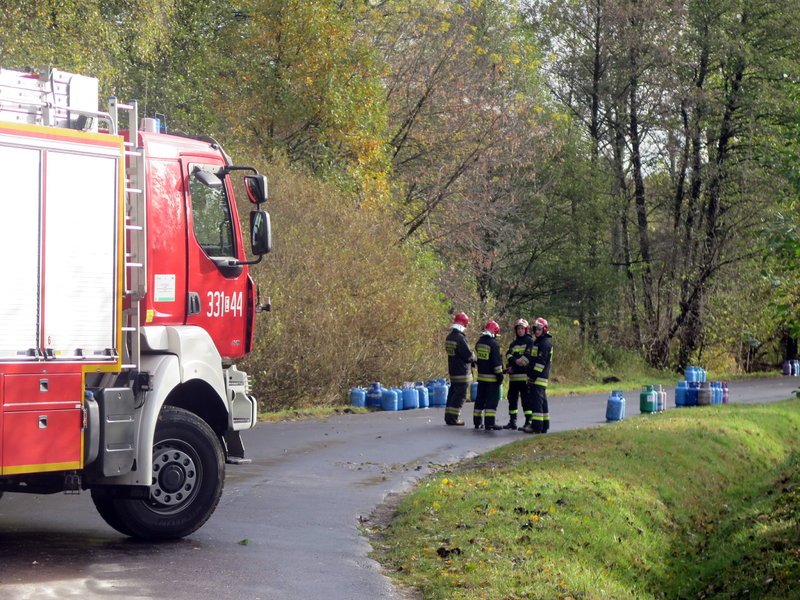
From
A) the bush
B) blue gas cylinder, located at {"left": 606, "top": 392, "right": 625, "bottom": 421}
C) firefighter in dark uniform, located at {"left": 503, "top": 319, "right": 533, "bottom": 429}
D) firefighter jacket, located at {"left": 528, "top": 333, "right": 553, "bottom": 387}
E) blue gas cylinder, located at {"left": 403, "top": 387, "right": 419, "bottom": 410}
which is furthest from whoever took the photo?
blue gas cylinder, located at {"left": 403, "top": 387, "right": 419, "bottom": 410}

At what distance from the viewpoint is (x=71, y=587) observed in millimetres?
8633

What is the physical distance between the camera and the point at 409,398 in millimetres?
26625

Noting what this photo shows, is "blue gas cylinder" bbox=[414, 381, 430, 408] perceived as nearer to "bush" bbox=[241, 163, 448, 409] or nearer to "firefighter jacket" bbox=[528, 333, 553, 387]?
"bush" bbox=[241, 163, 448, 409]

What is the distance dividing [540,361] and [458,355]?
5.39ft

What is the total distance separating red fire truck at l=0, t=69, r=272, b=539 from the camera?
9172 mm

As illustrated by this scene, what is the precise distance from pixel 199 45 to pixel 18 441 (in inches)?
1029

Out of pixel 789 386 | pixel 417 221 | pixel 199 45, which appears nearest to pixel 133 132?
pixel 199 45

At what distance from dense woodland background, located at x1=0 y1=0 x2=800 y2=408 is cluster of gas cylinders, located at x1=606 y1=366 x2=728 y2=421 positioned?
4.21 metres

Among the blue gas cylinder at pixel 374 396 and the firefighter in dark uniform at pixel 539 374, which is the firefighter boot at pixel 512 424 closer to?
the firefighter in dark uniform at pixel 539 374

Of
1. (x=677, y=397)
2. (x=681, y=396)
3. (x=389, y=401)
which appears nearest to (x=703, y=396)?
(x=681, y=396)

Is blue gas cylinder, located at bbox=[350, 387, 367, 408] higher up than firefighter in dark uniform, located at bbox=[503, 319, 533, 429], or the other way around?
firefighter in dark uniform, located at bbox=[503, 319, 533, 429]

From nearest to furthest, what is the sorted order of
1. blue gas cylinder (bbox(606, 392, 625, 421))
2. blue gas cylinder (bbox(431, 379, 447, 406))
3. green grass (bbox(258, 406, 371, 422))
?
1. green grass (bbox(258, 406, 371, 422))
2. blue gas cylinder (bbox(606, 392, 625, 421))
3. blue gas cylinder (bbox(431, 379, 447, 406))

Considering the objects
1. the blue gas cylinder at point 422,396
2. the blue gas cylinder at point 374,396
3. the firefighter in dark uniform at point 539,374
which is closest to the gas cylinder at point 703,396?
the blue gas cylinder at point 422,396

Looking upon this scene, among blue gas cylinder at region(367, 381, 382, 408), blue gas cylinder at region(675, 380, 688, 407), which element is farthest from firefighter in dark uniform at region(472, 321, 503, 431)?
blue gas cylinder at region(675, 380, 688, 407)
